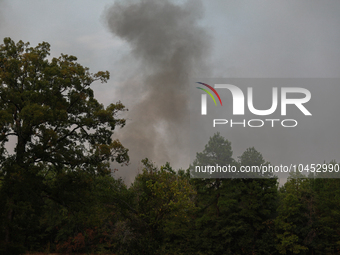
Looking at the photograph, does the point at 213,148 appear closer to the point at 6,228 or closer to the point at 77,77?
the point at 77,77

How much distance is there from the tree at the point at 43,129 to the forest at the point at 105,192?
0.24 ft

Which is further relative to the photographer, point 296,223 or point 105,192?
point 296,223

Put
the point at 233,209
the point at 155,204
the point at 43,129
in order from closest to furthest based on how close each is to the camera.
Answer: the point at 43,129, the point at 155,204, the point at 233,209

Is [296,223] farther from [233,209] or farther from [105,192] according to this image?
[105,192]

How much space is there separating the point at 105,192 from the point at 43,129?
26.6 feet

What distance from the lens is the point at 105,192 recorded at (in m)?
29.4

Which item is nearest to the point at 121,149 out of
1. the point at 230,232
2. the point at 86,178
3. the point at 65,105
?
the point at 86,178

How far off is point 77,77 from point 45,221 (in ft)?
92.6

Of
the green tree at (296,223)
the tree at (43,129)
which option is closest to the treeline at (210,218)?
the green tree at (296,223)

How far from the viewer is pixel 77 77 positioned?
27.6 metres

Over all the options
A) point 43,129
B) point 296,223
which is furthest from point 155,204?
point 296,223

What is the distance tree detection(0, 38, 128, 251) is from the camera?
23.3 meters

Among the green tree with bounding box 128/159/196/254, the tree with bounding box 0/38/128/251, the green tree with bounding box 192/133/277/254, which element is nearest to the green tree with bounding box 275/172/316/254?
the green tree with bounding box 192/133/277/254

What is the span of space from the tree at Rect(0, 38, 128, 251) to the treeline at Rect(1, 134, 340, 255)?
5.29 m
